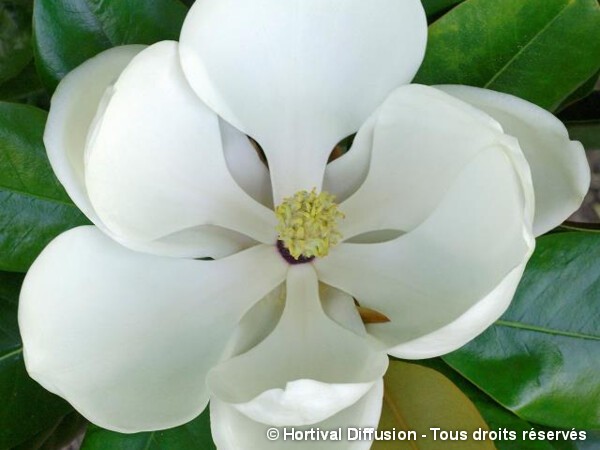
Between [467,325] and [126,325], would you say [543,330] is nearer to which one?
[467,325]

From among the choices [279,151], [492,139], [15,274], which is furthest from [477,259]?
[15,274]

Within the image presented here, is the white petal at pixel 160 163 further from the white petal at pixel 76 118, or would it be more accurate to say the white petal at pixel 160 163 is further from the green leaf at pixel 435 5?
the green leaf at pixel 435 5

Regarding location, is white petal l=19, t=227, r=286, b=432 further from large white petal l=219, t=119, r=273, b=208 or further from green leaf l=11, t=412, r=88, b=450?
green leaf l=11, t=412, r=88, b=450

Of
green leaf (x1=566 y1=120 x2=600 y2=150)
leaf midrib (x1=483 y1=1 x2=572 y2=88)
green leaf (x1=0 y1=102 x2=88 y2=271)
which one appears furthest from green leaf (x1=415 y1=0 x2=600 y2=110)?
green leaf (x1=0 y1=102 x2=88 y2=271)

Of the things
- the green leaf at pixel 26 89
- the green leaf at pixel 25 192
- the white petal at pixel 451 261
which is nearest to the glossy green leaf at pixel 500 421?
the white petal at pixel 451 261

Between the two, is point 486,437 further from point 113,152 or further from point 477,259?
point 113,152

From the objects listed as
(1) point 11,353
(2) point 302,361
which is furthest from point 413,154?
(1) point 11,353
